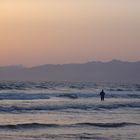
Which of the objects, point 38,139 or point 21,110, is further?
point 21,110

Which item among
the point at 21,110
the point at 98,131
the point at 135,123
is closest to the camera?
the point at 98,131

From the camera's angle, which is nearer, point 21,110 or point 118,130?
point 118,130

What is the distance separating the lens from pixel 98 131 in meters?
27.6

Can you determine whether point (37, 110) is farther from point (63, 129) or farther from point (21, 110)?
point (63, 129)

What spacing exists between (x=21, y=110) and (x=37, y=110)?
133cm

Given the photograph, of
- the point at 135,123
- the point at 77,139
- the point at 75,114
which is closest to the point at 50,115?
the point at 75,114

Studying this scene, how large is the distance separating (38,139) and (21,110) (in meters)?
15.9

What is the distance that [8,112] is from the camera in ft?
124

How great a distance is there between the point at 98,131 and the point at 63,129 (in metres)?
1.88

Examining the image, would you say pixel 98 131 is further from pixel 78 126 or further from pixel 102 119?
pixel 102 119

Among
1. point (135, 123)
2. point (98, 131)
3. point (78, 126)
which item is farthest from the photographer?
point (135, 123)

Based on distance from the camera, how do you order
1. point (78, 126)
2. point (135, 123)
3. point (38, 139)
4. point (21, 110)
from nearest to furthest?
point (38, 139) → point (78, 126) → point (135, 123) → point (21, 110)

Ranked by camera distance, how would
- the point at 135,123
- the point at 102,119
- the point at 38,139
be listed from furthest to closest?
the point at 102,119 → the point at 135,123 → the point at 38,139

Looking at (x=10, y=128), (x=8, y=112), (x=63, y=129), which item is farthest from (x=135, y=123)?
(x=8, y=112)
